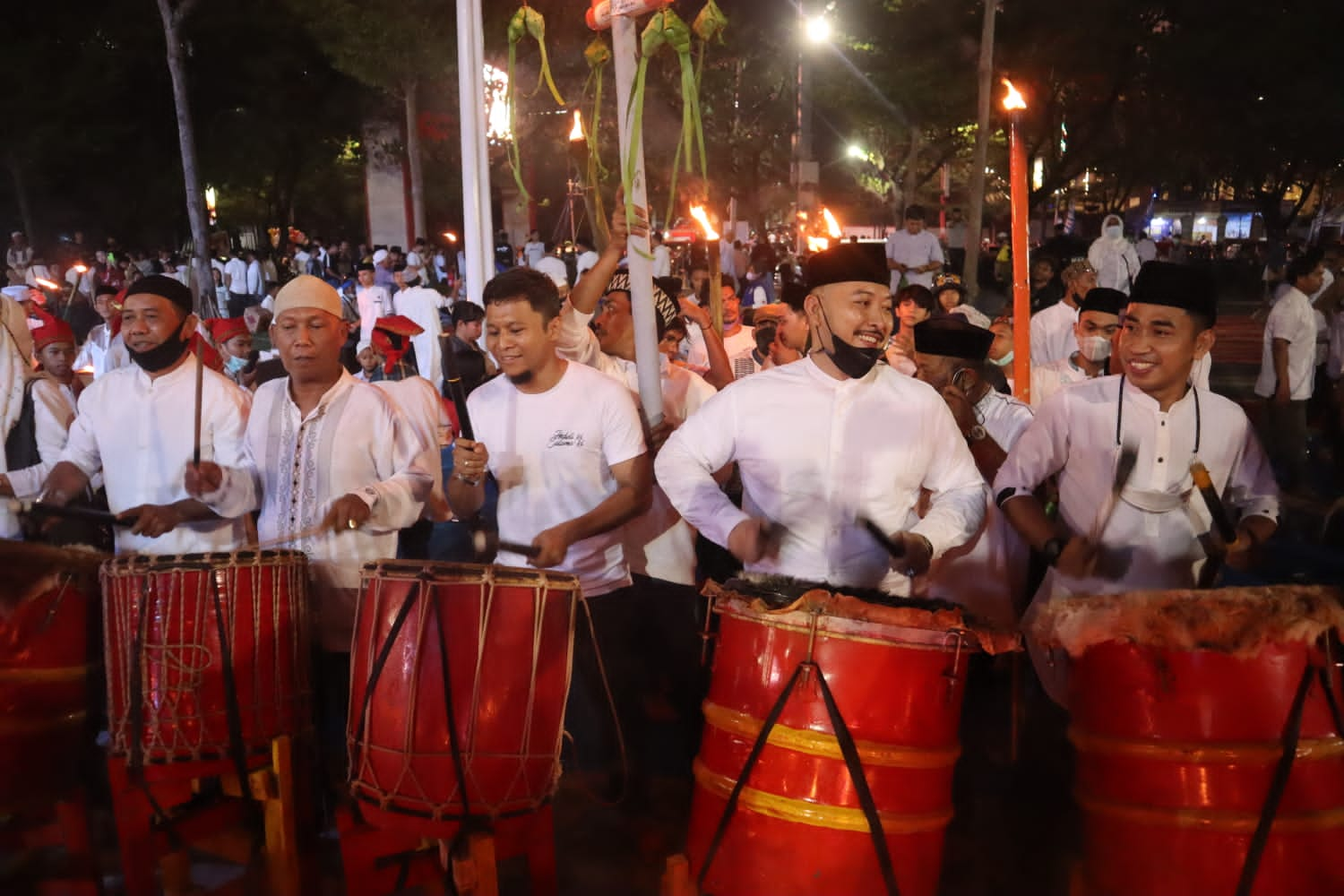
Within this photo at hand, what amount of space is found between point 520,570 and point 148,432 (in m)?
2.12

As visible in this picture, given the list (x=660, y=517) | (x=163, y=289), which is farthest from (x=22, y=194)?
(x=660, y=517)

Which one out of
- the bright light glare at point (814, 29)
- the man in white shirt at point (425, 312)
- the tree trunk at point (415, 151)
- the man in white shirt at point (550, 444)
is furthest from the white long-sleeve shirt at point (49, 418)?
the tree trunk at point (415, 151)

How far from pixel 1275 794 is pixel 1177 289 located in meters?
1.84

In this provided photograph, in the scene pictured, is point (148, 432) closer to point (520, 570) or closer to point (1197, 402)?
point (520, 570)

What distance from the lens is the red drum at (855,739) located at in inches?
121

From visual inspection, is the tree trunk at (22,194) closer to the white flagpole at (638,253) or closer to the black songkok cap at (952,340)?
the white flagpole at (638,253)

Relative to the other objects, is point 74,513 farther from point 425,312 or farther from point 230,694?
point 425,312

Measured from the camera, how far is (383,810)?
360 centimetres

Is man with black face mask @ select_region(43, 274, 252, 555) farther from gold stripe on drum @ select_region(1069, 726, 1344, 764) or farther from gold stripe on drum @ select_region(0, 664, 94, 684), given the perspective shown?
gold stripe on drum @ select_region(1069, 726, 1344, 764)

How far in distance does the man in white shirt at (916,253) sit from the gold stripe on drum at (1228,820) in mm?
14530

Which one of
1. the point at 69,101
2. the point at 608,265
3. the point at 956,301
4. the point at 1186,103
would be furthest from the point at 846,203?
the point at 608,265

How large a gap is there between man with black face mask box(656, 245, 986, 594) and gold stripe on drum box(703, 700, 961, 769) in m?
0.76

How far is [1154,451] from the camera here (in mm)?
4285

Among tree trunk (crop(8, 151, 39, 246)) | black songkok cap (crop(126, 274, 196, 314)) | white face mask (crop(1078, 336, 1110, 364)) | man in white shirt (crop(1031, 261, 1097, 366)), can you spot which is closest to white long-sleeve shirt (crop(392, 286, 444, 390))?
man in white shirt (crop(1031, 261, 1097, 366))
